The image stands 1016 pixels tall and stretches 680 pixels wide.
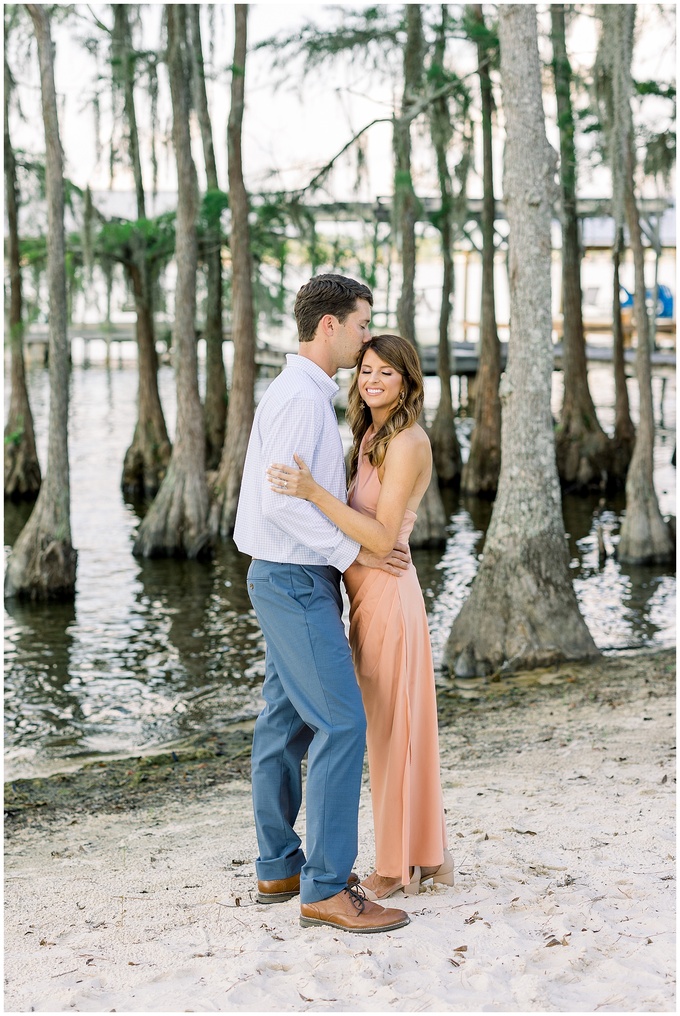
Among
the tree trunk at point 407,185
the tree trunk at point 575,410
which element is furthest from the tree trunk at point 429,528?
the tree trunk at point 575,410

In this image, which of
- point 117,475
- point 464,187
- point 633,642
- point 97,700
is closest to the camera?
point 97,700

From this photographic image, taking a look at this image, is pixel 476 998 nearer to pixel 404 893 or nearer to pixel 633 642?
pixel 404 893

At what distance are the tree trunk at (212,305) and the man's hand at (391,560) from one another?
641 inches

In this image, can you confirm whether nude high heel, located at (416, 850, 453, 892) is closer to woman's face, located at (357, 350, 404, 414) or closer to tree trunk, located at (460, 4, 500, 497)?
woman's face, located at (357, 350, 404, 414)

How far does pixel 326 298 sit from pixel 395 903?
6.90ft

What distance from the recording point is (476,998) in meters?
3.35

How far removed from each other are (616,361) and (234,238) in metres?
7.64

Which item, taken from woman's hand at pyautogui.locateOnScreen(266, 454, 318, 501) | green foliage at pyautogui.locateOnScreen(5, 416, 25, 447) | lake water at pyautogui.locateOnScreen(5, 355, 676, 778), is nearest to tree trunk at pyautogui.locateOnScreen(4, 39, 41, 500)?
green foliage at pyautogui.locateOnScreen(5, 416, 25, 447)

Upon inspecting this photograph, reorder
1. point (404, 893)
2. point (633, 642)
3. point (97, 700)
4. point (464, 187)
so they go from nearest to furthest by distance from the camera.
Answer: point (404, 893) < point (97, 700) < point (633, 642) < point (464, 187)

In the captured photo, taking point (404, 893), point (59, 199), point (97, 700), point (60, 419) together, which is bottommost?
point (97, 700)

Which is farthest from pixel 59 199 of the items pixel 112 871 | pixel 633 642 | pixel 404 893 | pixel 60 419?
pixel 404 893

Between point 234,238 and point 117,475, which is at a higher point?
point 234,238

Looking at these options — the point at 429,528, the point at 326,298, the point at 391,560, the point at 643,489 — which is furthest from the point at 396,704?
the point at 429,528

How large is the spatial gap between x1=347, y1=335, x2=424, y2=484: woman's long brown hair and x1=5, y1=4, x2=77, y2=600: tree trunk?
9.06 meters
